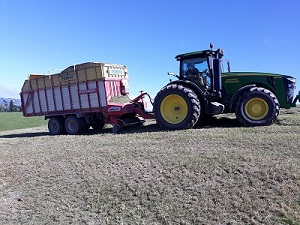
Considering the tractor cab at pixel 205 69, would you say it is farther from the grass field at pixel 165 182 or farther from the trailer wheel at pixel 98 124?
the trailer wheel at pixel 98 124

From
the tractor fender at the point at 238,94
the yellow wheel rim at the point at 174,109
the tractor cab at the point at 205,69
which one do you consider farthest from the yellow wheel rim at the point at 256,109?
the yellow wheel rim at the point at 174,109

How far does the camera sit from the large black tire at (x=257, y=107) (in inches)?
352

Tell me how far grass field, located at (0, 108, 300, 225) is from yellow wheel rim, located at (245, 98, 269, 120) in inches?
43.0

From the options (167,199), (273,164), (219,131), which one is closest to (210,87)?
(219,131)

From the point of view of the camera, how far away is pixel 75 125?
1255 centimetres

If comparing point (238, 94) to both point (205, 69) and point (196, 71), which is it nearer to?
point (205, 69)

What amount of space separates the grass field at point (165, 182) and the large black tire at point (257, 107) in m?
0.96

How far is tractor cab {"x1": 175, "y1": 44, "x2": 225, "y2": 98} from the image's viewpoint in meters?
9.88

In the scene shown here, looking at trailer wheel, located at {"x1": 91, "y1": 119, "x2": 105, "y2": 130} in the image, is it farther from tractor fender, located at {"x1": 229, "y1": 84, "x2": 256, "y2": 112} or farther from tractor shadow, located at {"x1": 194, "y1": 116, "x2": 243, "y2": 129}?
tractor fender, located at {"x1": 229, "y1": 84, "x2": 256, "y2": 112}

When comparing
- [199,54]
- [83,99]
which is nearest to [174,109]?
[199,54]

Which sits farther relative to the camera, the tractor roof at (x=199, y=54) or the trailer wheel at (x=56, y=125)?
the trailer wheel at (x=56, y=125)

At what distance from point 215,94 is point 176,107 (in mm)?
1310

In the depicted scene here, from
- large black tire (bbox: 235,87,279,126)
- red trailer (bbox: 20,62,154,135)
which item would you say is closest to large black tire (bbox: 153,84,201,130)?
red trailer (bbox: 20,62,154,135)

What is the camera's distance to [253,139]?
7.19 metres
